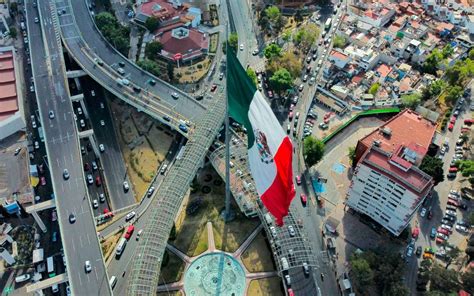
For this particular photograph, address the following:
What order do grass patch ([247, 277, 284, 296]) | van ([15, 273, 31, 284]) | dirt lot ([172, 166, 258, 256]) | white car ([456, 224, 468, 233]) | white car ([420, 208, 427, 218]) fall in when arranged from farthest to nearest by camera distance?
white car ([420, 208, 427, 218]) → white car ([456, 224, 468, 233]) → dirt lot ([172, 166, 258, 256]) → van ([15, 273, 31, 284]) → grass patch ([247, 277, 284, 296])

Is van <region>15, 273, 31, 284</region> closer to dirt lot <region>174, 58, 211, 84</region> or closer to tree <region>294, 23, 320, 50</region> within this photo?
dirt lot <region>174, 58, 211, 84</region>

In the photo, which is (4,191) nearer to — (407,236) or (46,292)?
(46,292)

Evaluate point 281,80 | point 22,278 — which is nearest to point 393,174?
point 281,80

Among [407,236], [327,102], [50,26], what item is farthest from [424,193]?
[50,26]

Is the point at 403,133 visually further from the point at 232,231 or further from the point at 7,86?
the point at 7,86

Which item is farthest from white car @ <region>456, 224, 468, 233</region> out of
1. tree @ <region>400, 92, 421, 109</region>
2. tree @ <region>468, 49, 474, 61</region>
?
tree @ <region>468, 49, 474, 61</region>

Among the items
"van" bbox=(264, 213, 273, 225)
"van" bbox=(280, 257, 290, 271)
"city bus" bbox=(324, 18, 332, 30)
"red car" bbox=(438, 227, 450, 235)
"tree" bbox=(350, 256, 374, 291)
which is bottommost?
"tree" bbox=(350, 256, 374, 291)

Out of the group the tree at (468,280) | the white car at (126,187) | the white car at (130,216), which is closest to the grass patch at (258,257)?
the white car at (130,216)
